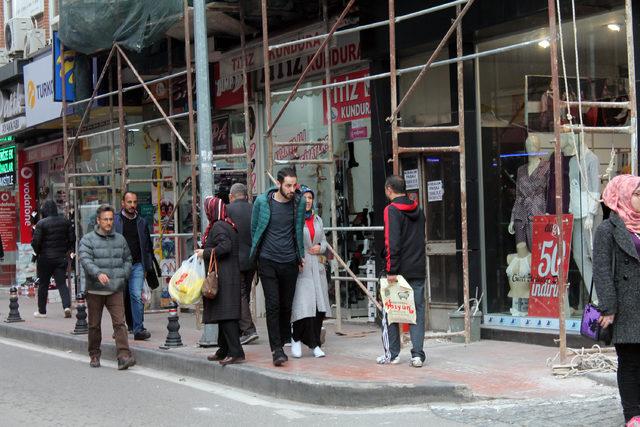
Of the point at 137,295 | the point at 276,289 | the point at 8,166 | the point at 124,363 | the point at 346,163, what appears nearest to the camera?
the point at 276,289

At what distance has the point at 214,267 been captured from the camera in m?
9.49

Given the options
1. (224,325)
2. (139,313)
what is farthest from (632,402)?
(139,313)

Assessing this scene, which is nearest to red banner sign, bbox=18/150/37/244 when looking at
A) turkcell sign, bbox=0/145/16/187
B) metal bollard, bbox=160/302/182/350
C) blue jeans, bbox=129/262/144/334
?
turkcell sign, bbox=0/145/16/187

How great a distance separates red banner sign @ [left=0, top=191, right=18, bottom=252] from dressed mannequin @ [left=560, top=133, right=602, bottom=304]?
1731cm

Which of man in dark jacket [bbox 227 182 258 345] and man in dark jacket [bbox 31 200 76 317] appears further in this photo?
man in dark jacket [bbox 31 200 76 317]

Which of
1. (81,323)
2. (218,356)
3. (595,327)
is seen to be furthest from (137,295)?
(595,327)

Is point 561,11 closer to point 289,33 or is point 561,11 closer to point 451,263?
point 451,263

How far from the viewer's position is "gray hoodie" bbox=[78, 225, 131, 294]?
1058 cm

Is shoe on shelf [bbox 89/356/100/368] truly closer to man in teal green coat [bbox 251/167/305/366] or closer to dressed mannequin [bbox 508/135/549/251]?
man in teal green coat [bbox 251/167/305/366]

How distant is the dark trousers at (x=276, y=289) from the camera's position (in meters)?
9.41

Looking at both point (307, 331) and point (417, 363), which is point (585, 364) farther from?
point (307, 331)

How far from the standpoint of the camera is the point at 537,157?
429 inches

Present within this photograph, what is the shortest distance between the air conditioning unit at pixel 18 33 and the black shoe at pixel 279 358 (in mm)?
14503

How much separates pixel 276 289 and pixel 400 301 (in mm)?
1243
